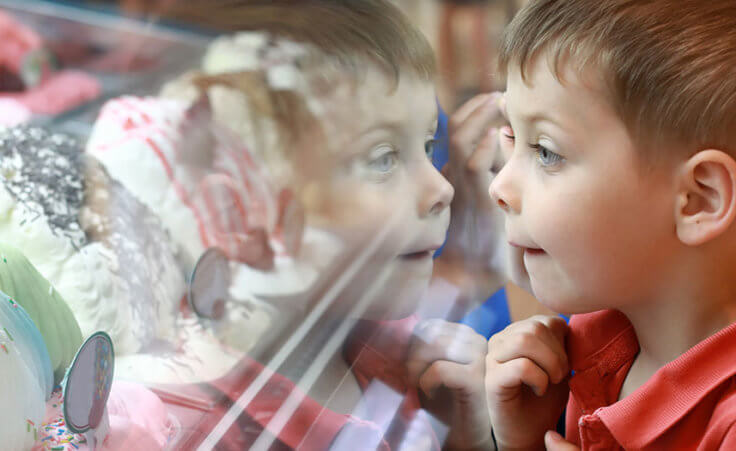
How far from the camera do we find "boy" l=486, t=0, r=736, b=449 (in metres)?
0.54

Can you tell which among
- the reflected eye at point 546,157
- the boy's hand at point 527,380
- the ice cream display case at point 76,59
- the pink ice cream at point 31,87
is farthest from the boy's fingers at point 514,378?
the pink ice cream at point 31,87

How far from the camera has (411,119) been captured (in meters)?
0.66

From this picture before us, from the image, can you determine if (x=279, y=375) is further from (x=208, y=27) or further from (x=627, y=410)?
(x=208, y=27)

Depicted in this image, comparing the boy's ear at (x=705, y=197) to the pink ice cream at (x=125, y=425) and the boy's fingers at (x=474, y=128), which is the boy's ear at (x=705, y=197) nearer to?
the boy's fingers at (x=474, y=128)

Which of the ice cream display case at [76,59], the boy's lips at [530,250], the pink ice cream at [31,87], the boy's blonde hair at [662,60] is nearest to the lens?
the boy's blonde hair at [662,60]

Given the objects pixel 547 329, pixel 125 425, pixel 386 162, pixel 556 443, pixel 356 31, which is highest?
pixel 356 31

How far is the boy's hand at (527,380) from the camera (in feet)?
2.27

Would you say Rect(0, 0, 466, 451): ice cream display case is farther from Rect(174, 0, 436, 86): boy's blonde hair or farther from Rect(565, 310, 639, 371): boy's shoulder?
Rect(565, 310, 639, 371): boy's shoulder

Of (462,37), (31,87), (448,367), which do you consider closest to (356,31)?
(462,37)

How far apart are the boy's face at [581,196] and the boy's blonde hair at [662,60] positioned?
0.02 metres

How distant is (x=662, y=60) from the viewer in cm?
54

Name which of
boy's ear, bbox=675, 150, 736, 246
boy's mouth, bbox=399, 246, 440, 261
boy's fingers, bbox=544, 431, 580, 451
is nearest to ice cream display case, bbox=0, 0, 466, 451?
boy's mouth, bbox=399, 246, 440, 261

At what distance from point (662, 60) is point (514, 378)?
1.06 ft

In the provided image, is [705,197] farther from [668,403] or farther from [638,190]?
[668,403]
